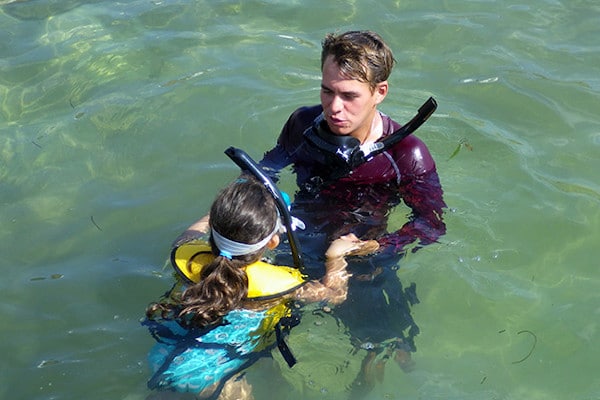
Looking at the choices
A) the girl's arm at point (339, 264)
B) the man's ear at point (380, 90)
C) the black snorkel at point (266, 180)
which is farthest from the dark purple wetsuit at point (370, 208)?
the black snorkel at point (266, 180)

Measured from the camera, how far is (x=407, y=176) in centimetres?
395

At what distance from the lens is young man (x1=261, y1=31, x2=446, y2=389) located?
3.75m

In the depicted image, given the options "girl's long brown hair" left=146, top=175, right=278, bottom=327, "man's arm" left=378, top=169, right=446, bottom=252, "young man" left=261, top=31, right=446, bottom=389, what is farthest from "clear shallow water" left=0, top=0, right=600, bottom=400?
"girl's long brown hair" left=146, top=175, right=278, bottom=327

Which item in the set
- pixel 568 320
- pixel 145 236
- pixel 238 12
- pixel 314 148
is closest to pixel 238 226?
pixel 314 148

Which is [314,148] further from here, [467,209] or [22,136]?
[22,136]

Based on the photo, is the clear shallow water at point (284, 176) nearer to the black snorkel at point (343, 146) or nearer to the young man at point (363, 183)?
the young man at point (363, 183)

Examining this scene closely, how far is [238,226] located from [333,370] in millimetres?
1208

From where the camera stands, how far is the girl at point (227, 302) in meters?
3.10

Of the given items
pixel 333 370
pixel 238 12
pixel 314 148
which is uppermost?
pixel 314 148

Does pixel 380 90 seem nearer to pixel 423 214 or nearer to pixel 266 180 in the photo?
pixel 423 214

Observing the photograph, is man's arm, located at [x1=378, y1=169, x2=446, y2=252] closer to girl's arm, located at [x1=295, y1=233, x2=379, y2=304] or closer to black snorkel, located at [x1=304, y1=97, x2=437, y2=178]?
girl's arm, located at [x1=295, y1=233, x2=379, y2=304]

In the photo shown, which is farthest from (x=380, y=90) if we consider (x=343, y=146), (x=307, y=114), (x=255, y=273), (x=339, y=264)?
(x=255, y=273)

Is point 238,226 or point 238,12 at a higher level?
point 238,226

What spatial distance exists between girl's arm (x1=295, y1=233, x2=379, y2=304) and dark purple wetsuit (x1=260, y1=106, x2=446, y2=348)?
113 millimetres
